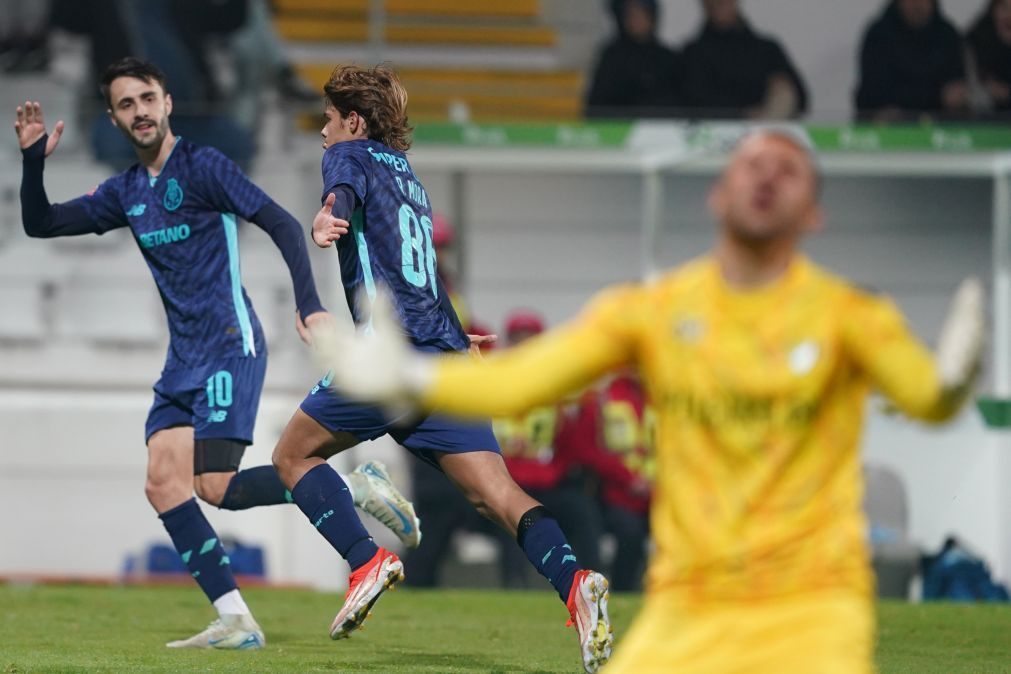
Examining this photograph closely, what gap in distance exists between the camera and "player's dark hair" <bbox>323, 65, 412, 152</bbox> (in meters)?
6.46

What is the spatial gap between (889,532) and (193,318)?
750 centimetres

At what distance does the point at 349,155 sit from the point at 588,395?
6.94 meters

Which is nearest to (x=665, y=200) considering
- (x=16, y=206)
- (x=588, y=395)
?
(x=588, y=395)

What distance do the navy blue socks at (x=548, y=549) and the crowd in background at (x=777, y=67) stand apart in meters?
8.48

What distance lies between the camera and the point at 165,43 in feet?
47.4

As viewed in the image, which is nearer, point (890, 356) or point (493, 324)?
point (890, 356)

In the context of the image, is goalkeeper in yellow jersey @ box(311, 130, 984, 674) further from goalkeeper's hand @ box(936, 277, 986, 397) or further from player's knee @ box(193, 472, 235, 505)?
player's knee @ box(193, 472, 235, 505)

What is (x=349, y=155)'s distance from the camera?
6.30m

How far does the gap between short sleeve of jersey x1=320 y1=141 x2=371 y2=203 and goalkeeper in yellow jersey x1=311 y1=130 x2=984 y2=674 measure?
2671 mm

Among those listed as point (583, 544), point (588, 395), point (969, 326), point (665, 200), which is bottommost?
point (583, 544)

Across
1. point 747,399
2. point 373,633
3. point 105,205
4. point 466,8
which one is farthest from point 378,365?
point 466,8

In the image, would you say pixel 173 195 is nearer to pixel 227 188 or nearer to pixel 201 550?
pixel 227 188

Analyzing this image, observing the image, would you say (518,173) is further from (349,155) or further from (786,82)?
(349,155)

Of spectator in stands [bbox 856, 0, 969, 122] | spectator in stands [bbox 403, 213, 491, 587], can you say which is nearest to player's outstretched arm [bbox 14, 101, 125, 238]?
spectator in stands [bbox 403, 213, 491, 587]
